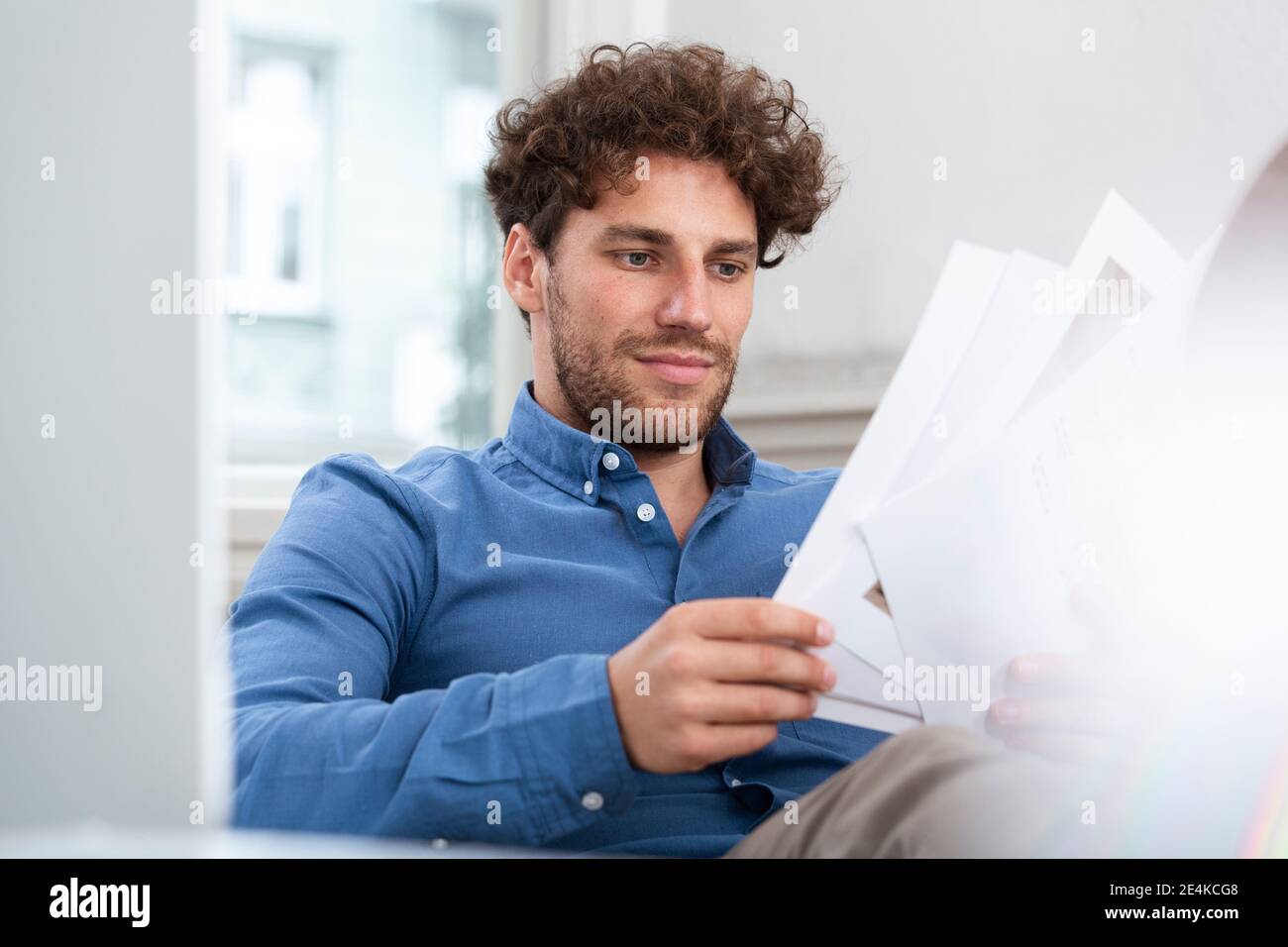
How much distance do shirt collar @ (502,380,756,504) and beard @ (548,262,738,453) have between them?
30mm

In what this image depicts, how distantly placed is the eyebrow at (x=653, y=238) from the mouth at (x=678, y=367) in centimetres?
12

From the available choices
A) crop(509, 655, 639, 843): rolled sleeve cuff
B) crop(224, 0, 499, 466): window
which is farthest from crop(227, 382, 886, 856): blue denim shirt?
crop(224, 0, 499, 466): window

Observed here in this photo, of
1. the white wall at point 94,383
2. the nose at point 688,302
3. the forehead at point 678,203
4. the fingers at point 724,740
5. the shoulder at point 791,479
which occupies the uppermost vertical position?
the forehead at point 678,203

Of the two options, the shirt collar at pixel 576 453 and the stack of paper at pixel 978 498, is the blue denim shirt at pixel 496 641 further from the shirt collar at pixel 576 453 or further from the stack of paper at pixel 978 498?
the stack of paper at pixel 978 498

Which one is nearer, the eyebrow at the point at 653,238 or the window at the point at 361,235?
the eyebrow at the point at 653,238

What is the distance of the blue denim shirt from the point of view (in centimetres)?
73

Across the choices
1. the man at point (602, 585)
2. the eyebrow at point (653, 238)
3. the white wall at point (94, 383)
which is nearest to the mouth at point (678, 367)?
the man at point (602, 585)

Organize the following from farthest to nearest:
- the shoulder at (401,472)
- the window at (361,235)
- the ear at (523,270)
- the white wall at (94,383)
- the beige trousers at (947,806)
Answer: the window at (361,235)
the ear at (523,270)
the shoulder at (401,472)
the beige trousers at (947,806)
the white wall at (94,383)

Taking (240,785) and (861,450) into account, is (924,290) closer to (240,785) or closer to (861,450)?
(861,450)

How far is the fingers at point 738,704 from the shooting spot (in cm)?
65

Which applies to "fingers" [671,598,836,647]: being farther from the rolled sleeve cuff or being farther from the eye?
the eye

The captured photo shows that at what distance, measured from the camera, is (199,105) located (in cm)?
27

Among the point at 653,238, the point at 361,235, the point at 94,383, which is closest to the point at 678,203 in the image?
the point at 653,238
